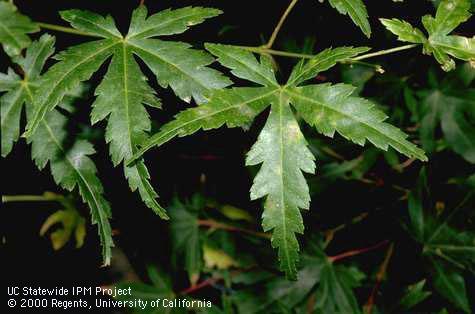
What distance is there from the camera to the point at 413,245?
4.97ft

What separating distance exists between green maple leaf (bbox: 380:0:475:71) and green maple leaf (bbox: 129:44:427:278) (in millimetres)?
133

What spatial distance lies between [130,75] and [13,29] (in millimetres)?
208

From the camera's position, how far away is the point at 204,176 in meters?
1.76

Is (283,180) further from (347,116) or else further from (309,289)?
(309,289)

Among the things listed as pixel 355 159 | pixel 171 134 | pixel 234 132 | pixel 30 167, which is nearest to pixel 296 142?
pixel 171 134

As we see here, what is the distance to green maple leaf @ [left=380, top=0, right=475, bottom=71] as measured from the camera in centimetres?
83

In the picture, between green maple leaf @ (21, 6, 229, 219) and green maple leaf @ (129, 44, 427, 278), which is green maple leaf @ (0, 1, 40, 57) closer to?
green maple leaf @ (21, 6, 229, 219)

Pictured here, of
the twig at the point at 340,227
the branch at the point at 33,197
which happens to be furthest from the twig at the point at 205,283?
the branch at the point at 33,197

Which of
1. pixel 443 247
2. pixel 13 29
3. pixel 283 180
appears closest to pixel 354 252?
pixel 443 247

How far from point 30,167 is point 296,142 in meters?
0.93

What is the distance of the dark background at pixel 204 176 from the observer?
131cm

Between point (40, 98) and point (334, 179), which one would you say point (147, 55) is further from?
point (334, 179)

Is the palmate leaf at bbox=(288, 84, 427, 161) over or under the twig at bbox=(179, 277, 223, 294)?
over

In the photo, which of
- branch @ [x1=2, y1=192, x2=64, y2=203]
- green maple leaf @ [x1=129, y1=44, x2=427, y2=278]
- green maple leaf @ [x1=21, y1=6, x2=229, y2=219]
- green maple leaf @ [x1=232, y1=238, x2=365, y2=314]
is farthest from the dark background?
green maple leaf @ [x1=129, y1=44, x2=427, y2=278]
